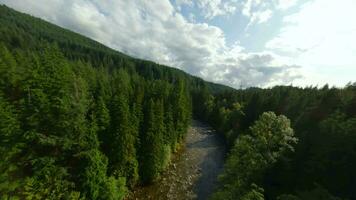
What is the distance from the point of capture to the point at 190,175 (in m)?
42.9

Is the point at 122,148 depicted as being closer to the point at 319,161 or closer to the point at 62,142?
the point at 62,142

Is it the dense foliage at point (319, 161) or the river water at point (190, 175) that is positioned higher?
the dense foliage at point (319, 161)

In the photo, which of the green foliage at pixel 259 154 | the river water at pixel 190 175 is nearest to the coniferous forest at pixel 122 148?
the green foliage at pixel 259 154

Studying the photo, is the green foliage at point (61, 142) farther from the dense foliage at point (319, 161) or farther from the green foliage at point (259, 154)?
the green foliage at point (259, 154)

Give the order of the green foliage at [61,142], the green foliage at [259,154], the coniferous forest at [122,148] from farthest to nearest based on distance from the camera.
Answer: the green foliage at [61,142] → the coniferous forest at [122,148] → the green foliage at [259,154]

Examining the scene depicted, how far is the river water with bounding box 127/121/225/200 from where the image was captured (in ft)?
116

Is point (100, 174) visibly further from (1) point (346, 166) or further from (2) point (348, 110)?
(2) point (348, 110)

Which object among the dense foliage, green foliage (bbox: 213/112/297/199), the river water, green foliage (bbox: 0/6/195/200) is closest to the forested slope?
green foliage (bbox: 0/6/195/200)

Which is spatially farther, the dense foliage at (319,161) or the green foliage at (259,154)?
the dense foliage at (319,161)

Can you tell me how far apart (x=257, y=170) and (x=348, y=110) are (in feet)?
48.6

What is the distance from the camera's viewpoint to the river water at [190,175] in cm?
3544

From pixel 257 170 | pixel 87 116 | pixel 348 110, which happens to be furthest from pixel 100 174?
pixel 348 110

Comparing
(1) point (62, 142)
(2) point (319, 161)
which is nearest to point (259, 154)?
(2) point (319, 161)

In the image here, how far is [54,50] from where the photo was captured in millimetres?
32219
